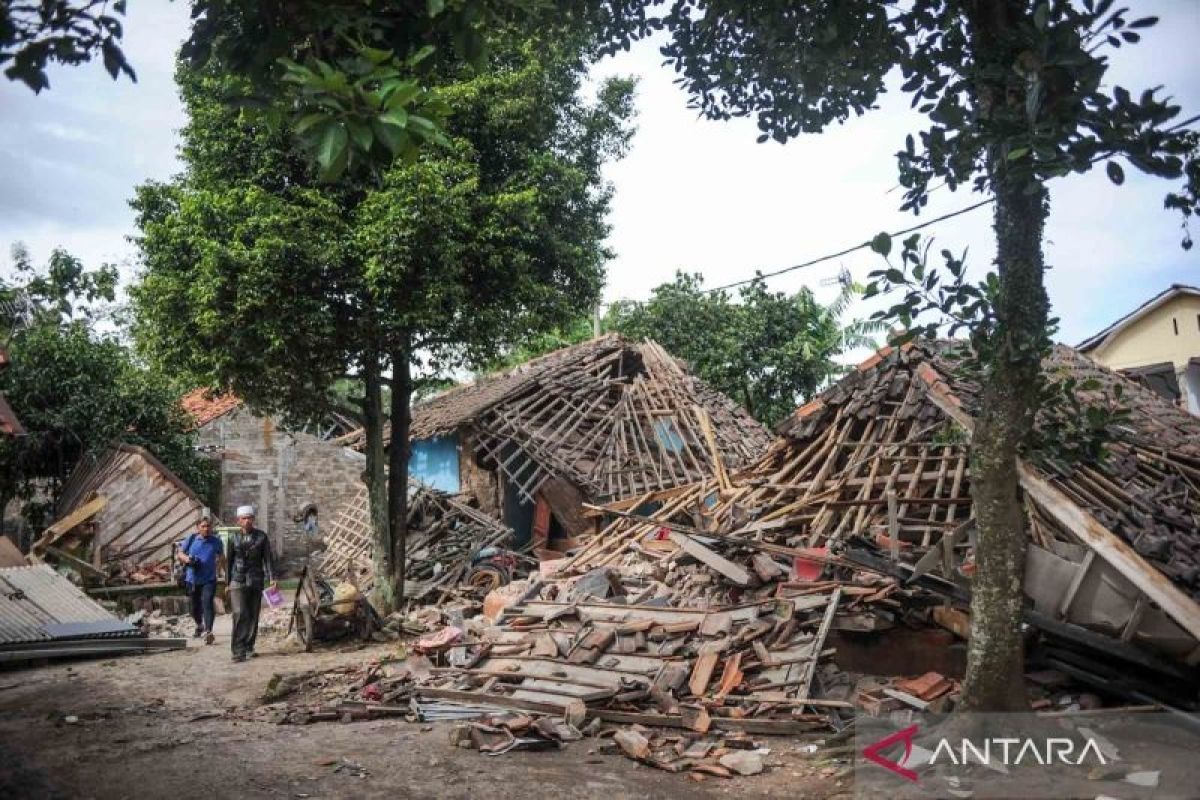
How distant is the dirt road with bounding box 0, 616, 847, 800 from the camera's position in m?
5.67

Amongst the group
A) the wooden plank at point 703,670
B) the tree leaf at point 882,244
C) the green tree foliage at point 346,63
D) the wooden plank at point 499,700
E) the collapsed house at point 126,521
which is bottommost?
the wooden plank at point 499,700

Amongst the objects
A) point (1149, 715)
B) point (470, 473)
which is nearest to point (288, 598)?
point (470, 473)

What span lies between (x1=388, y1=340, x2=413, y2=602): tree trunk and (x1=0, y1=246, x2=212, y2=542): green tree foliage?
32.0 feet

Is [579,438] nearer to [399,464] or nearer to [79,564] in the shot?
[399,464]

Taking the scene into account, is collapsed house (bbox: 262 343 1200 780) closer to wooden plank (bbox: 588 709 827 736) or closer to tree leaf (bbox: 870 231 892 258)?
wooden plank (bbox: 588 709 827 736)

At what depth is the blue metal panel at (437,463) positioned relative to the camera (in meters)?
20.8

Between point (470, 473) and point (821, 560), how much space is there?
12.5 metres

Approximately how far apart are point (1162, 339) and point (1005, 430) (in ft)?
83.3

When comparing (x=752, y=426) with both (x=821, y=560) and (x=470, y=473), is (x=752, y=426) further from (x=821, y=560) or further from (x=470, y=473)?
(x=821, y=560)

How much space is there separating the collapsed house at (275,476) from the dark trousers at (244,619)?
41.9 feet

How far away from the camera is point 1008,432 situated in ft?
19.2

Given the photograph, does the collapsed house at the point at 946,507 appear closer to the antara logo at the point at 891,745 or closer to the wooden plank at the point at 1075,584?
the wooden plank at the point at 1075,584

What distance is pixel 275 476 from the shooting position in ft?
79.3

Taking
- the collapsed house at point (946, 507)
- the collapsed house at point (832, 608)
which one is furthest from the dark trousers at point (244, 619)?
the collapsed house at point (946, 507)
